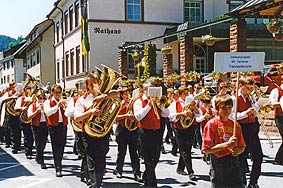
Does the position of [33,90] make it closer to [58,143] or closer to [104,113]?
[58,143]

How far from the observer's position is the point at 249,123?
7.52 meters

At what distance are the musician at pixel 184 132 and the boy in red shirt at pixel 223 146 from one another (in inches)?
121

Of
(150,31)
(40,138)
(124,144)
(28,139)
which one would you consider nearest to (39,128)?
(40,138)

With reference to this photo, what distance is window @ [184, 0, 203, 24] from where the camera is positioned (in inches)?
1246

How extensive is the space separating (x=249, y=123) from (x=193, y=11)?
25230 mm

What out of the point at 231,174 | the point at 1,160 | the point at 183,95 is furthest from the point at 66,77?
the point at 231,174

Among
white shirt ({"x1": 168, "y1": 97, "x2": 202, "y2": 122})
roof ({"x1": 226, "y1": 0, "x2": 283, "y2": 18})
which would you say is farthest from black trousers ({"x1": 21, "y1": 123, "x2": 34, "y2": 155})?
roof ({"x1": 226, "y1": 0, "x2": 283, "y2": 18})

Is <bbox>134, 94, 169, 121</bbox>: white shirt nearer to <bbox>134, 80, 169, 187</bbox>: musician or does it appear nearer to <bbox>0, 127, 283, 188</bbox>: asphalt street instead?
<bbox>134, 80, 169, 187</bbox>: musician

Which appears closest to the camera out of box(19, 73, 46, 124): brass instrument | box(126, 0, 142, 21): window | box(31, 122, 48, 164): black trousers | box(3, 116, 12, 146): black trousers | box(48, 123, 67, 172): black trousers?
box(48, 123, 67, 172): black trousers

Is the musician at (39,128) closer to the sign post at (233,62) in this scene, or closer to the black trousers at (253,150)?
the black trousers at (253,150)

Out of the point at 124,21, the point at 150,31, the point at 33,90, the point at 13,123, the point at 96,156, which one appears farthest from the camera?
the point at 150,31

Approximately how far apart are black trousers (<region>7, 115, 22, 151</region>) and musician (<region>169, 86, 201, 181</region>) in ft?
17.5

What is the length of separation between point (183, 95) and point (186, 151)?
4.22 feet

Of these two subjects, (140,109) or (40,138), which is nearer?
(140,109)
